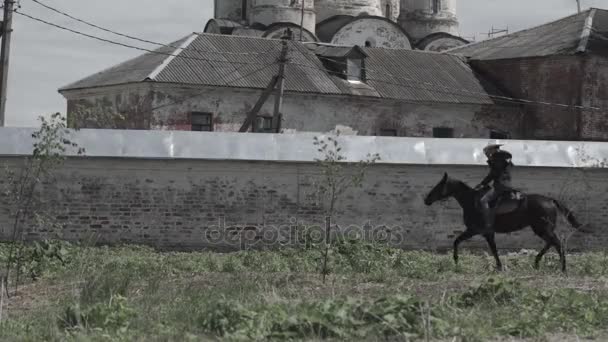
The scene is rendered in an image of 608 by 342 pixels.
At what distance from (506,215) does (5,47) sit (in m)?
14.2

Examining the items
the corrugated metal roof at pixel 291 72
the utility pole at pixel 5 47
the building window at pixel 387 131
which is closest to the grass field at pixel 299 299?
the utility pole at pixel 5 47

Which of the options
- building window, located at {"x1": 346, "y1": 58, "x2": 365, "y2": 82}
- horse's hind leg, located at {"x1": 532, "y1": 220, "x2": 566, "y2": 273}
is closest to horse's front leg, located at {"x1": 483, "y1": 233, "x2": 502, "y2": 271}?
horse's hind leg, located at {"x1": 532, "y1": 220, "x2": 566, "y2": 273}

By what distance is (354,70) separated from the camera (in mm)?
37531

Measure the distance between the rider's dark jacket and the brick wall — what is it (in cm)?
556

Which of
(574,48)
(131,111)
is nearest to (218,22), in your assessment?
(131,111)

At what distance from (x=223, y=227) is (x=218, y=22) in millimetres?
23411

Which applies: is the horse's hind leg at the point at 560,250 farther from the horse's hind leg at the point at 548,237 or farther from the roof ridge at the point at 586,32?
the roof ridge at the point at 586,32

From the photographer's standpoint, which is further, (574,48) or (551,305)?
(574,48)

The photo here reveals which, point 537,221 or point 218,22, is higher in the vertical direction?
point 218,22

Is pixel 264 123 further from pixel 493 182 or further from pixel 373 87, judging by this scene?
pixel 493 182

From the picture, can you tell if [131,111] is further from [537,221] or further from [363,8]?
[537,221]

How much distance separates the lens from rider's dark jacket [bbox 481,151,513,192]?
16.8 m

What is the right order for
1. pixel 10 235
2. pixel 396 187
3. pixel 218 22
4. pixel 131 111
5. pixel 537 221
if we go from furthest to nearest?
pixel 218 22
pixel 131 111
pixel 396 187
pixel 10 235
pixel 537 221

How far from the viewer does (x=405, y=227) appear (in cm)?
2269
